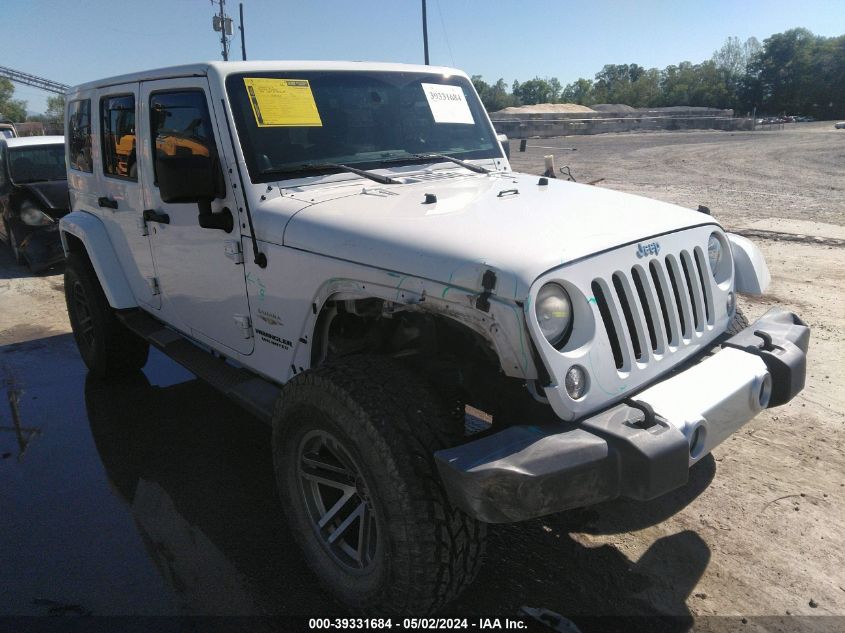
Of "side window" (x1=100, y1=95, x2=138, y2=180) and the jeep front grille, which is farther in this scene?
"side window" (x1=100, y1=95, x2=138, y2=180)

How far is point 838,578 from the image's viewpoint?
2.70 metres

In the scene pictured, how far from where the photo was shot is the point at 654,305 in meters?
2.47

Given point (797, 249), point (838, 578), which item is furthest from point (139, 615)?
point (797, 249)

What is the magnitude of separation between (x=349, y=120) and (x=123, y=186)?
5.42 ft

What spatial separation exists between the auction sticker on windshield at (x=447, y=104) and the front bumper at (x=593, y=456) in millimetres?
2194

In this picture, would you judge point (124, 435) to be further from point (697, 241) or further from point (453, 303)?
point (697, 241)

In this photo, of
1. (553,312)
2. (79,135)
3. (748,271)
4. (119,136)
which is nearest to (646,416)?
(553,312)

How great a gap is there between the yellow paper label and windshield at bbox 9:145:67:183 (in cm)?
722

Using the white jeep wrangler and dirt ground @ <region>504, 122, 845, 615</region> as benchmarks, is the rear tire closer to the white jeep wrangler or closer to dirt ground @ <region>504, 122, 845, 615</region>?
the white jeep wrangler

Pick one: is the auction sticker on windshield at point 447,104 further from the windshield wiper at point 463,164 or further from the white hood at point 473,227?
the white hood at point 473,227

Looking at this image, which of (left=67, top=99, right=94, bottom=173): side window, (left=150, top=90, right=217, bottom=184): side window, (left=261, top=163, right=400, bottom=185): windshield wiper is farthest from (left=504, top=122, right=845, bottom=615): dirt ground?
(left=67, top=99, right=94, bottom=173): side window

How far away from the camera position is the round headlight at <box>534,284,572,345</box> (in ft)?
7.11

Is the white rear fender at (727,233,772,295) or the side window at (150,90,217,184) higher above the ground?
the side window at (150,90,217,184)

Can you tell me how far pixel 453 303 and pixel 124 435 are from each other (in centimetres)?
305
